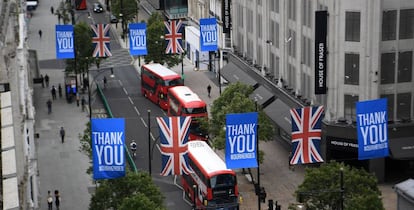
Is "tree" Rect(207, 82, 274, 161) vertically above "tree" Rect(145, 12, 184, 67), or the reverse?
"tree" Rect(145, 12, 184, 67)

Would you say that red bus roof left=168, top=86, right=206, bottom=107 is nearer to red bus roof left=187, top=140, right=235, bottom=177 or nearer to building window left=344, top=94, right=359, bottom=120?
red bus roof left=187, top=140, right=235, bottom=177

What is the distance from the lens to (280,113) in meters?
75.6

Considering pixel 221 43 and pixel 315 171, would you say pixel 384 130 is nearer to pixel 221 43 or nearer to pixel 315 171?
pixel 315 171

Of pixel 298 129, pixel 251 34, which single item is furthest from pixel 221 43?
pixel 298 129

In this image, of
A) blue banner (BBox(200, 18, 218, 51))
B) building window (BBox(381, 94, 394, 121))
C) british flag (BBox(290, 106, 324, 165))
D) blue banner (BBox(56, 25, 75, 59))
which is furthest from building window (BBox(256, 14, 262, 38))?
british flag (BBox(290, 106, 324, 165))

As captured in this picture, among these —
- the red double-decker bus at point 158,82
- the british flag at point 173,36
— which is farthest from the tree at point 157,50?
the british flag at point 173,36

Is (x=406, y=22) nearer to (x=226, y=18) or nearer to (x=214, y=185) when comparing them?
(x=214, y=185)

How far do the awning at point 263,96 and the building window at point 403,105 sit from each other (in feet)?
51.6

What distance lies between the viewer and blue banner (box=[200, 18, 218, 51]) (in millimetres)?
86438

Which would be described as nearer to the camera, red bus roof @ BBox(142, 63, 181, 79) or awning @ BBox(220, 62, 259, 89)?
awning @ BBox(220, 62, 259, 89)

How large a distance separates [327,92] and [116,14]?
71384 mm

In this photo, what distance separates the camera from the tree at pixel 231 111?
70.3 metres

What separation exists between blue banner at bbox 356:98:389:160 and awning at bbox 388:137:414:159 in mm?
16043

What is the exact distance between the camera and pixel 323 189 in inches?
2005
